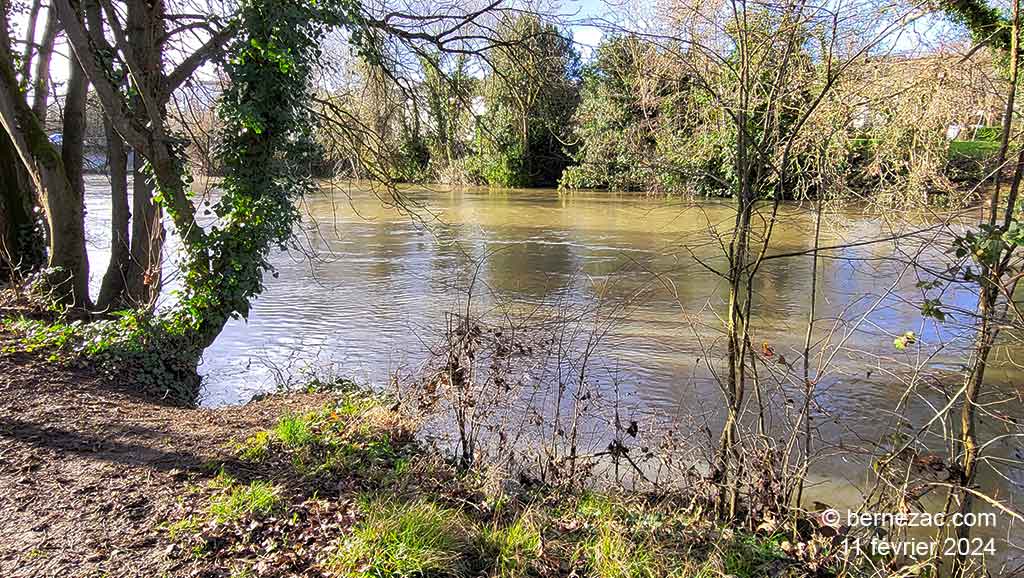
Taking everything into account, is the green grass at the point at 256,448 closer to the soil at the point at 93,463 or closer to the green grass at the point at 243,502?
the soil at the point at 93,463

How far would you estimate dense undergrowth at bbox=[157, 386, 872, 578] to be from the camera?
2.87 m

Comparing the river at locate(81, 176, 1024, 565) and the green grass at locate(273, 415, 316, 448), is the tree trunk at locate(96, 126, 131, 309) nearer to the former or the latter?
the river at locate(81, 176, 1024, 565)

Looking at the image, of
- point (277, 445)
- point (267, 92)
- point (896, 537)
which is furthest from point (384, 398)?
point (896, 537)

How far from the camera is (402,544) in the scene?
286 centimetres

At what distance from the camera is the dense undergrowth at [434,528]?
2865 mm

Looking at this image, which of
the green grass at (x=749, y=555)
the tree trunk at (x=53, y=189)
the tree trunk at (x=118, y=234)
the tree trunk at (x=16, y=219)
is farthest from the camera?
the tree trunk at (x=16, y=219)

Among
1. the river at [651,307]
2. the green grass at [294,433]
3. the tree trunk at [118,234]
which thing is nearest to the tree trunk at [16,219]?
the tree trunk at [118,234]

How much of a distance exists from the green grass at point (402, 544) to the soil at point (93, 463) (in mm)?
707

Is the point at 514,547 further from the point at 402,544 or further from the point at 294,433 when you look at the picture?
the point at 294,433

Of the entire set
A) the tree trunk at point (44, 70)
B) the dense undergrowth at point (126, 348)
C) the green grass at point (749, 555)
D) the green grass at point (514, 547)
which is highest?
the tree trunk at point (44, 70)

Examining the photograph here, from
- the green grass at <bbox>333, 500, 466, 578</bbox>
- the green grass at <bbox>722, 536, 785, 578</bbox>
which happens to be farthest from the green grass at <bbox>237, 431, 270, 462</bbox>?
the green grass at <bbox>722, 536, 785, 578</bbox>

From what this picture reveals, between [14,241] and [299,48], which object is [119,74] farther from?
[14,241]

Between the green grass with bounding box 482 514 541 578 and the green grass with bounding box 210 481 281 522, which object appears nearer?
the green grass with bounding box 482 514 541 578

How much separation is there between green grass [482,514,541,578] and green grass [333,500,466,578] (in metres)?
0.15
